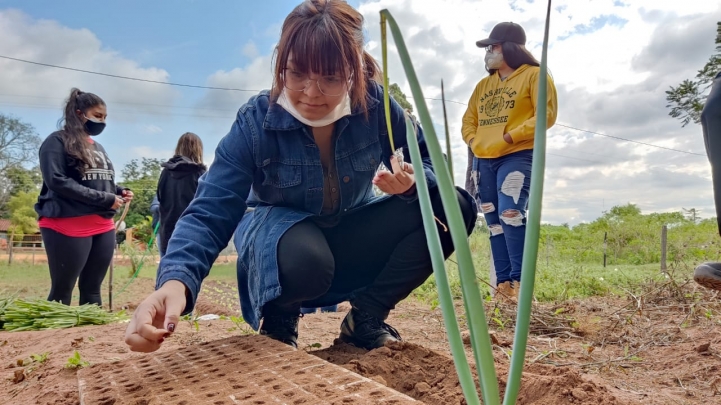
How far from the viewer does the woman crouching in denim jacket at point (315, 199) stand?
1.35 m

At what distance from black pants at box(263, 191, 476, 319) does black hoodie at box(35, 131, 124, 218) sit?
188 cm

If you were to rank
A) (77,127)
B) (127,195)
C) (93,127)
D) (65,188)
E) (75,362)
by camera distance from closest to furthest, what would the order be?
(75,362), (65,188), (77,127), (93,127), (127,195)

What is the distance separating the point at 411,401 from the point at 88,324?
280 centimetres

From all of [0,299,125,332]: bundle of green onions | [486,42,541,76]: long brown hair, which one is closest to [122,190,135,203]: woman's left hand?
[0,299,125,332]: bundle of green onions

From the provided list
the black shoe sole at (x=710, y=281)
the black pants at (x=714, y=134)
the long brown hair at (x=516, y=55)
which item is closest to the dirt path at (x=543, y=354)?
the black shoe sole at (x=710, y=281)

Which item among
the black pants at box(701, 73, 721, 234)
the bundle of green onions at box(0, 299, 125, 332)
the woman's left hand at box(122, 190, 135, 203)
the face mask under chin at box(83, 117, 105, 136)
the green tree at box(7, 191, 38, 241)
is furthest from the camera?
the green tree at box(7, 191, 38, 241)

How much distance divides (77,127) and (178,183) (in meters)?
0.87

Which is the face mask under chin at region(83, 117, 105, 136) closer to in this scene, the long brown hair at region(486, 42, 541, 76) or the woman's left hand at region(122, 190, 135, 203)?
the woman's left hand at region(122, 190, 135, 203)

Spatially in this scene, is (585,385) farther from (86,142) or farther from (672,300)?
(86,142)

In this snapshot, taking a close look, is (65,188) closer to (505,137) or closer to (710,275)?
(505,137)

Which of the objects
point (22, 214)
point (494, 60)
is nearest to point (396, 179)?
point (494, 60)

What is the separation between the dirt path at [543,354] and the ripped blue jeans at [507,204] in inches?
13.2

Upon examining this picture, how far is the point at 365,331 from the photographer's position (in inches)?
63.8

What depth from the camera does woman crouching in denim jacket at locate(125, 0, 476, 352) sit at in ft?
4.43
